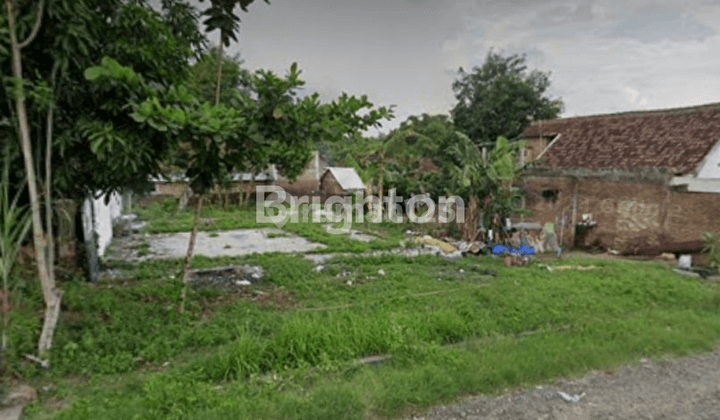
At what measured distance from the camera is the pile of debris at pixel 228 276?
7.14m

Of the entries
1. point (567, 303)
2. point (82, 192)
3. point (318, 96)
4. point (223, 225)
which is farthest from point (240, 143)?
point (223, 225)

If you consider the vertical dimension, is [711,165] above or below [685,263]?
above

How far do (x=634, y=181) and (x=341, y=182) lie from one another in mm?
17999

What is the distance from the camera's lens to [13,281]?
4727 millimetres

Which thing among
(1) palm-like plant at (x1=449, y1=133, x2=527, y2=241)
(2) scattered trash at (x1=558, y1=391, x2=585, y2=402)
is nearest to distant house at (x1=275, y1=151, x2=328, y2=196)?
(1) palm-like plant at (x1=449, y1=133, x2=527, y2=241)

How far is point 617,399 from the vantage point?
3.92 meters

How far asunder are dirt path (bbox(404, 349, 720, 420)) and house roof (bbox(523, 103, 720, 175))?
28.2ft

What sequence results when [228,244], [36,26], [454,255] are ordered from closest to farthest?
[36,26] < [454,255] < [228,244]

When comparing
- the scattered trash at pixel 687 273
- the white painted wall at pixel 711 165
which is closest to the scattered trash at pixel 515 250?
the scattered trash at pixel 687 273

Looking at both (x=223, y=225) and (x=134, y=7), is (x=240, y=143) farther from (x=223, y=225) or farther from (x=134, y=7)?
(x=223, y=225)

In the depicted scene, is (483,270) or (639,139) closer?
(483,270)

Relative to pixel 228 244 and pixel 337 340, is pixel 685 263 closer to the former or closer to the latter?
pixel 337 340

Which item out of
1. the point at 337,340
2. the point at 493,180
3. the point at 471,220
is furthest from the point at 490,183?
the point at 337,340

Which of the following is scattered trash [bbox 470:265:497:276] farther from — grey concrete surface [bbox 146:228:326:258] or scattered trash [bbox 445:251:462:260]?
grey concrete surface [bbox 146:228:326:258]
